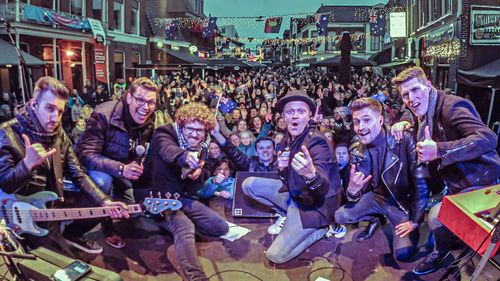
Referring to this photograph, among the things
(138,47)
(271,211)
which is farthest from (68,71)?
(271,211)

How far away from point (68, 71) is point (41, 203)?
16513 millimetres

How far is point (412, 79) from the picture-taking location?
3777mm

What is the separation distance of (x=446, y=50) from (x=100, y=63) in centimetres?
1586

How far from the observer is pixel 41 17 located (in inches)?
596

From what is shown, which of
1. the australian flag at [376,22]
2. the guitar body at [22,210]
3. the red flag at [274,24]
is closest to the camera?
the guitar body at [22,210]

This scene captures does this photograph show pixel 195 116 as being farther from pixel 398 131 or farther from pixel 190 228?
pixel 398 131

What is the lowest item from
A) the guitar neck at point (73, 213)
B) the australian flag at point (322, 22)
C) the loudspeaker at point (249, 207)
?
the loudspeaker at point (249, 207)

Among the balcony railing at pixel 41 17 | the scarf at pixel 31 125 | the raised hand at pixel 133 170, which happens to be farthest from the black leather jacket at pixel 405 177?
the balcony railing at pixel 41 17

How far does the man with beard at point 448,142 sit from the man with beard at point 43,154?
274 centimetres

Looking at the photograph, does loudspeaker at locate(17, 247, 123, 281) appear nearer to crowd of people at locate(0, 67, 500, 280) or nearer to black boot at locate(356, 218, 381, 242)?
crowd of people at locate(0, 67, 500, 280)

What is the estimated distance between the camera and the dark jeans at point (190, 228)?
3.39 metres

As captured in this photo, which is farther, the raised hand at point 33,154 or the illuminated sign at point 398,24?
the illuminated sign at point 398,24

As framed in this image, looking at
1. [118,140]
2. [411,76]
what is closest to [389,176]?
[411,76]

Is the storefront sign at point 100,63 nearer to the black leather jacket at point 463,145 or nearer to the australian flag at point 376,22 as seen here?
the australian flag at point 376,22
